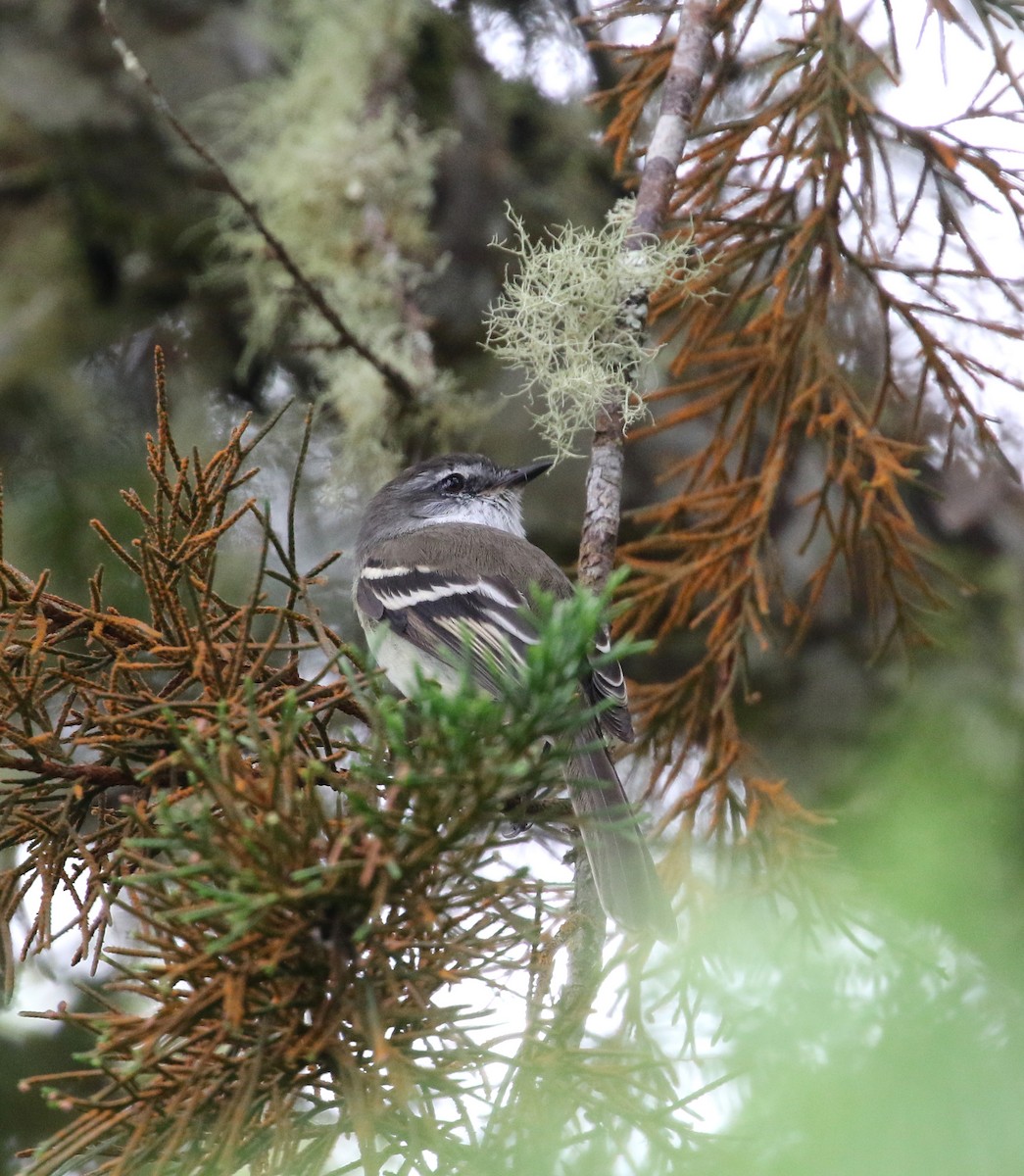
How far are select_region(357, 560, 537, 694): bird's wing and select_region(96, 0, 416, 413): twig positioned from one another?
0.93 metres

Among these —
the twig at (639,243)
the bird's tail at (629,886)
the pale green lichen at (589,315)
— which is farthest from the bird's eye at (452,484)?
the bird's tail at (629,886)

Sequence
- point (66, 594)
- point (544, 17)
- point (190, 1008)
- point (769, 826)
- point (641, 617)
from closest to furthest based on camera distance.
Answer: point (190, 1008)
point (769, 826)
point (641, 617)
point (66, 594)
point (544, 17)

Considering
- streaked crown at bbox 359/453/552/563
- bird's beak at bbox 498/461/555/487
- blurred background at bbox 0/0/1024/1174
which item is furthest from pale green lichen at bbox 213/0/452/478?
bird's beak at bbox 498/461/555/487

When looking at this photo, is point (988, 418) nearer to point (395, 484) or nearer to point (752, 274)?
point (752, 274)

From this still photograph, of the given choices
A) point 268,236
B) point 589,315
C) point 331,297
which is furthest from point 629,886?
point 331,297

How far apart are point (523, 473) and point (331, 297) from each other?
1.77 m

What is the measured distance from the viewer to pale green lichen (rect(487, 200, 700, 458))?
3229mm

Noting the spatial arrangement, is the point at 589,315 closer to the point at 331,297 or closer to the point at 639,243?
the point at 639,243

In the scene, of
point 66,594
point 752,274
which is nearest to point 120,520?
point 66,594

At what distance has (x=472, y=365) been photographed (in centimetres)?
594

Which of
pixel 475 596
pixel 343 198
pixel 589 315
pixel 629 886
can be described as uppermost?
pixel 343 198

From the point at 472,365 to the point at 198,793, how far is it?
430 cm

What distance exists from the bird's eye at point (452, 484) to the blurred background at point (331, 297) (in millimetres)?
486

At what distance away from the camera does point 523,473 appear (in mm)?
4629
